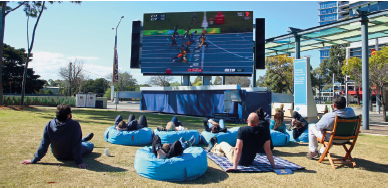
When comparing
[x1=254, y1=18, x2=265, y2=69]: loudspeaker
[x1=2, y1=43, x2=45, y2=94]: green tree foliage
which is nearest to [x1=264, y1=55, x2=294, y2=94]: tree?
[x1=254, y1=18, x2=265, y2=69]: loudspeaker

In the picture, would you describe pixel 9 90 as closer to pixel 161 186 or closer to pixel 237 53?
pixel 237 53

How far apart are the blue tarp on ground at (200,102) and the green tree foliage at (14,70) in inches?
1093

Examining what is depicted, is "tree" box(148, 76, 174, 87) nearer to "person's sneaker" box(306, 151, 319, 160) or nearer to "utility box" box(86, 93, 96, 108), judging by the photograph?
"utility box" box(86, 93, 96, 108)

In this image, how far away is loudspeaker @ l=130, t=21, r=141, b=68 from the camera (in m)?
20.4

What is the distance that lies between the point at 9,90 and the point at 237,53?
3878 cm

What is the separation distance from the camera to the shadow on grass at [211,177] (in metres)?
4.43

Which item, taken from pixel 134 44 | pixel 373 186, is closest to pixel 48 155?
pixel 373 186

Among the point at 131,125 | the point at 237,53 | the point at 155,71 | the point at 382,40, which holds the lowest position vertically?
the point at 131,125

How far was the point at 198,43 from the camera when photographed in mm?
19047

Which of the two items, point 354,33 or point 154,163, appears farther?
point 354,33

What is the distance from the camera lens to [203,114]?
18875mm

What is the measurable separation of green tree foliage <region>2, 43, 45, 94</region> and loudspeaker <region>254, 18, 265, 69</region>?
3793 cm

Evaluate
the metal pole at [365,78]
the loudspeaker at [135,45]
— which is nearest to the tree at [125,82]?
the loudspeaker at [135,45]

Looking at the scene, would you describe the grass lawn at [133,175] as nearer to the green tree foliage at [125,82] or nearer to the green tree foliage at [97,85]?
the green tree foliage at [125,82]
